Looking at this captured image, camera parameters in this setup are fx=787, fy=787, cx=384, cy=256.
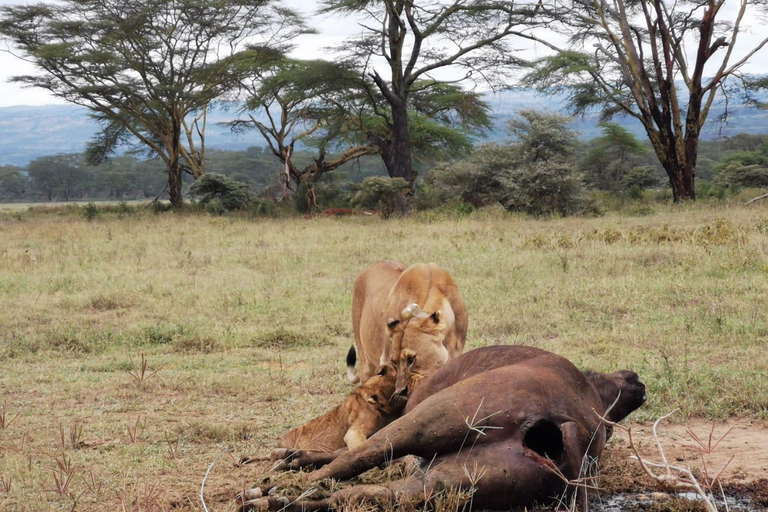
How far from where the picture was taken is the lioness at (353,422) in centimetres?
343

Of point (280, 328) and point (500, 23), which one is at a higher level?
point (500, 23)

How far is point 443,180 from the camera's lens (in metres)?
20.3

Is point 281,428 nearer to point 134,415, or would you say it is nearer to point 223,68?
point 134,415

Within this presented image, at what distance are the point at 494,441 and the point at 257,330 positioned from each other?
4.66 meters

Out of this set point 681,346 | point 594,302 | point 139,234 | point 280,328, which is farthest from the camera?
point 139,234

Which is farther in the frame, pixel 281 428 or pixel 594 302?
pixel 594 302

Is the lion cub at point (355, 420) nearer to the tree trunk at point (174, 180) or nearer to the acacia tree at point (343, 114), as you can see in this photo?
the acacia tree at point (343, 114)

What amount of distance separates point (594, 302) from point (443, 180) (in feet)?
42.6

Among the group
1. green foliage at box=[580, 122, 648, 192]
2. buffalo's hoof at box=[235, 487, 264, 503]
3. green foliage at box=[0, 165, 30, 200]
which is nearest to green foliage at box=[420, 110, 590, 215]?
green foliage at box=[580, 122, 648, 192]

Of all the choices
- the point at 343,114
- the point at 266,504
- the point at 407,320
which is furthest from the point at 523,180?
the point at 266,504

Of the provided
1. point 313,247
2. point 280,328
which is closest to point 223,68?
point 313,247

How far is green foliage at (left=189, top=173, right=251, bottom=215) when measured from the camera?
20938 mm

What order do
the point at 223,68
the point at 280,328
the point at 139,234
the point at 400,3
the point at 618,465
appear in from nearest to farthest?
the point at 618,465, the point at 280,328, the point at 139,234, the point at 400,3, the point at 223,68

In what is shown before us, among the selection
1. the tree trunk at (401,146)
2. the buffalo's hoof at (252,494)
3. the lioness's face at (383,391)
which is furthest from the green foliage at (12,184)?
the buffalo's hoof at (252,494)
